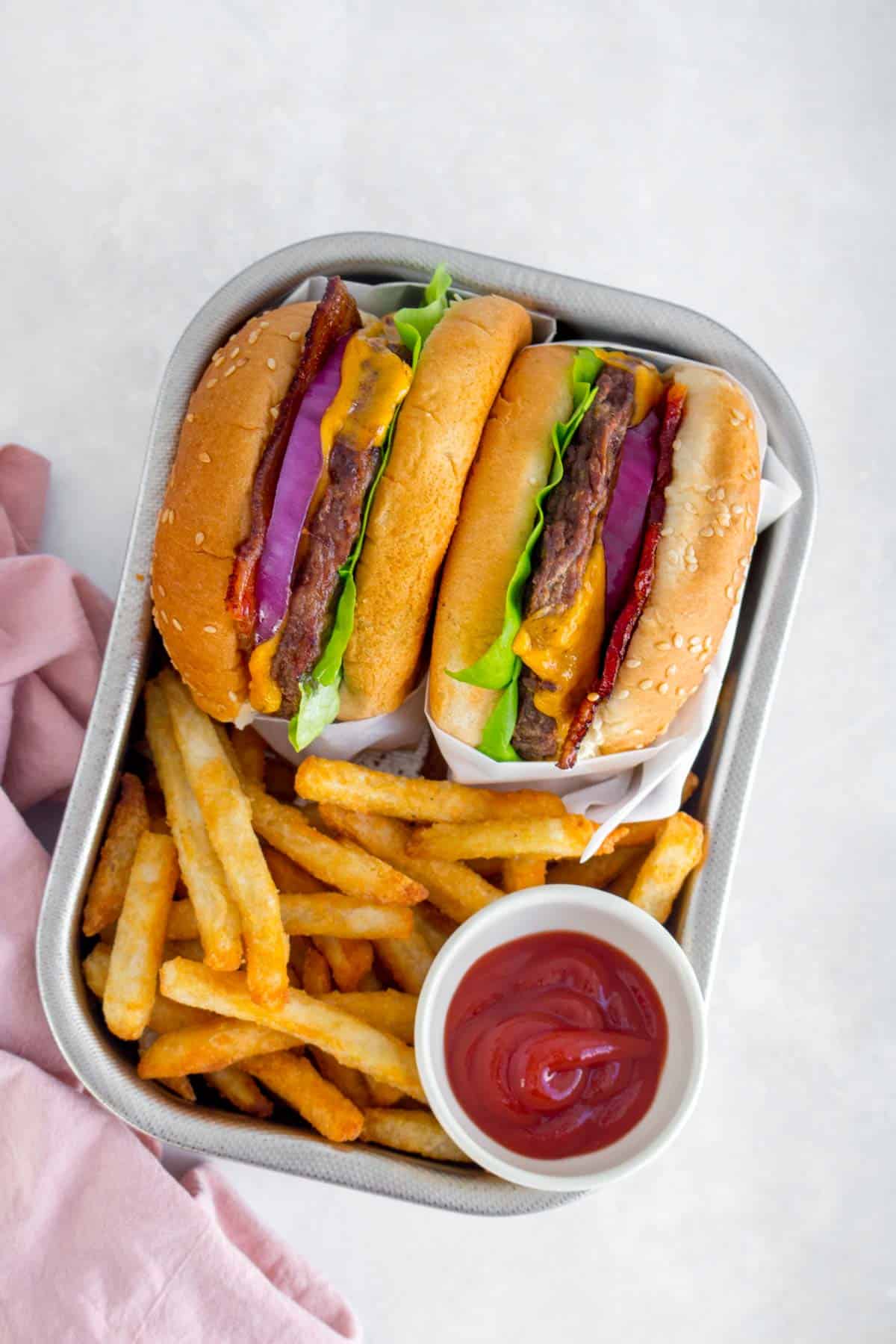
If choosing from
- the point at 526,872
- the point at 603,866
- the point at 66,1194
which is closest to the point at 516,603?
the point at 526,872

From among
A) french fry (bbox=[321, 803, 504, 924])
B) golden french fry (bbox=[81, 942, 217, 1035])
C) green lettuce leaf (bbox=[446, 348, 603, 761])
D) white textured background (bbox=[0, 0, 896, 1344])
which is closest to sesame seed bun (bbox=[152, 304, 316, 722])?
french fry (bbox=[321, 803, 504, 924])

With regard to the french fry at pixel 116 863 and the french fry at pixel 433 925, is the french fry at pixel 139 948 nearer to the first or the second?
the french fry at pixel 116 863

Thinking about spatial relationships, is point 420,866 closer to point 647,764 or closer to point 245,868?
point 245,868

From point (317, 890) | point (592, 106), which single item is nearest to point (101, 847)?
point (317, 890)

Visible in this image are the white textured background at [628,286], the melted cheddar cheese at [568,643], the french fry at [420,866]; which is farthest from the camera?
the white textured background at [628,286]

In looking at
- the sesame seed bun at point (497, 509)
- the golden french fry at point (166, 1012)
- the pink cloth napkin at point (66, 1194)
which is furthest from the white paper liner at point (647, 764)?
the pink cloth napkin at point (66, 1194)

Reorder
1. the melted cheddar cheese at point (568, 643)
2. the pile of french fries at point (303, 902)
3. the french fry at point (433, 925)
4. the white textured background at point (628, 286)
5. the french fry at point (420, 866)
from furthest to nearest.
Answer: the white textured background at point (628, 286), the french fry at point (433, 925), the french fry at point (420, 866), the pile of french fries at point (303, 902), the melted cheddar cheese at point (568, 643)

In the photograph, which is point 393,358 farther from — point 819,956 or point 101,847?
point 819,956
